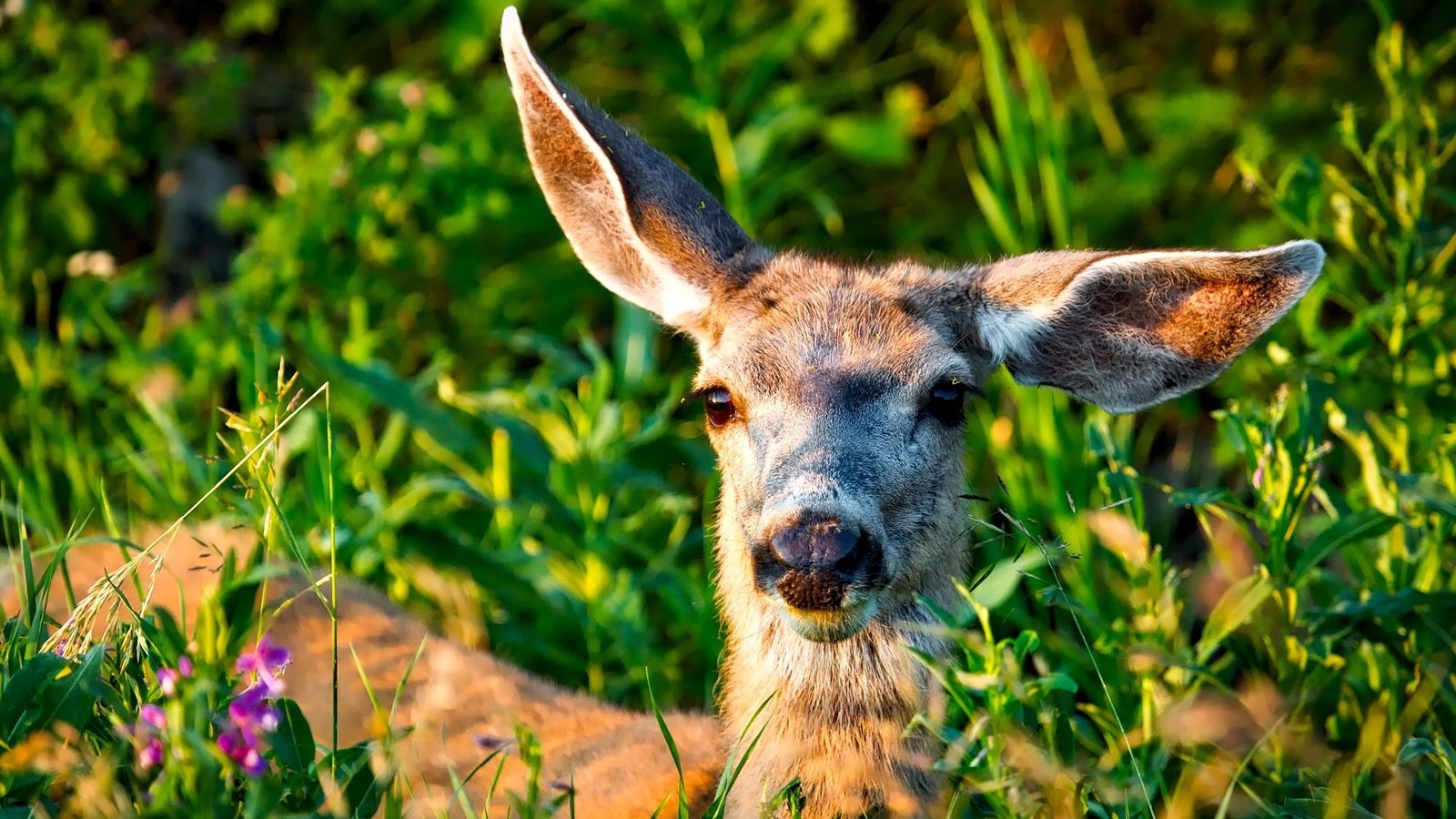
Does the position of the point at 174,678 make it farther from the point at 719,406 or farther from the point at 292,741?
the point at 719,406

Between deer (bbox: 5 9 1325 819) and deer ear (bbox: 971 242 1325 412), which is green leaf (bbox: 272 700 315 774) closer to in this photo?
deer (bbox: 5 9 1325 819)

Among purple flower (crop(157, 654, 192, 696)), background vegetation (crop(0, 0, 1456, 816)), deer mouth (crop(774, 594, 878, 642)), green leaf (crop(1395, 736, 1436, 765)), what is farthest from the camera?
background vegetation (crop(0, 0, 1456, 816))

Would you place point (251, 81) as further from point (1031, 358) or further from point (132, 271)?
point (1031, 358)

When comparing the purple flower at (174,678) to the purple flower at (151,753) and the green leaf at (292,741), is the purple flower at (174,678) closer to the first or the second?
the purple flower at (151,753)

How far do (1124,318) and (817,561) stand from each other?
3.87 feet

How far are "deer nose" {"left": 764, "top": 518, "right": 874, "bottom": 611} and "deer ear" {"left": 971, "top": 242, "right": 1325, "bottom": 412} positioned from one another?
929mm

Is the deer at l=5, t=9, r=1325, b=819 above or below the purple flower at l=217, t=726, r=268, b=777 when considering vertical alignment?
below

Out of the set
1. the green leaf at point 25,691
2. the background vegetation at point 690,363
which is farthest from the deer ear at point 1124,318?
the green leaf at point 25,691

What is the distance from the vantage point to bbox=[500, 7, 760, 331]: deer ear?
3.46m

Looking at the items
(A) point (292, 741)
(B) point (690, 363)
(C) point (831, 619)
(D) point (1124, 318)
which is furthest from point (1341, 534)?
(B) point (690, 363)

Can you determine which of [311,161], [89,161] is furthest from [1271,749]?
[89,161]

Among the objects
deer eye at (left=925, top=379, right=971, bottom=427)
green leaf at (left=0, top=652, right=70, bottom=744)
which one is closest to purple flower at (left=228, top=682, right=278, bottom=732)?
green leaf at (left=0, top=652, right=70, bottom=744)

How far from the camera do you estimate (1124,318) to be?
11.3 feet

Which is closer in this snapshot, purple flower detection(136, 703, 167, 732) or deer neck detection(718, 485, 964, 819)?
purple flower detection(136, 703, 167, 732)
